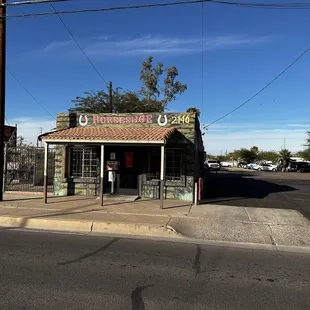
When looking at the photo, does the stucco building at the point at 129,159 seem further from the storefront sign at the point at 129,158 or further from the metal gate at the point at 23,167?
the metal gate at the point at 23,167

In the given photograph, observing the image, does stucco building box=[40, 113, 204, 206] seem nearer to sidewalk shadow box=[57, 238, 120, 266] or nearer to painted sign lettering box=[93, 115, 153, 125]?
painted sign lettering box=[93, 115, 153, 125]

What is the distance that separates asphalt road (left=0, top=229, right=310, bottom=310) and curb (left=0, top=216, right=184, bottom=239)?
A: 3.25 ft

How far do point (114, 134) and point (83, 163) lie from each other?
2989 mm

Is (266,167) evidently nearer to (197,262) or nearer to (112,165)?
(112,165)

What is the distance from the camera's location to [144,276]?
17.9 ft

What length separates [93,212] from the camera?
10.9 metres

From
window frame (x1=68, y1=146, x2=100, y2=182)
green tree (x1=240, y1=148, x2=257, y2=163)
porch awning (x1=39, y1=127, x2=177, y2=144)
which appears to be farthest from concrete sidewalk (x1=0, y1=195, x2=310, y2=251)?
green tree (x1=240, y1=148, x2=257, y2=163)

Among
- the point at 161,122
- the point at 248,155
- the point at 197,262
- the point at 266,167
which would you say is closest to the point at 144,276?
the point at 197,262

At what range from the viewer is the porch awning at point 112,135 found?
12.4 m

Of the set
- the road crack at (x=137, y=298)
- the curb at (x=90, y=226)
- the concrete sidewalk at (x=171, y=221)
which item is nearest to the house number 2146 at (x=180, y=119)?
the concrete sidewalk at (x=171, y=221)

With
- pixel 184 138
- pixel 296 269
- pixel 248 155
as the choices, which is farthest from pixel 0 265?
pixel 248 155

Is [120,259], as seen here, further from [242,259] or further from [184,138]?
[184,138]

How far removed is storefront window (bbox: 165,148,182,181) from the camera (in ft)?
47.6

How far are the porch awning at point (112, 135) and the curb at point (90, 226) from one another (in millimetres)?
3719
